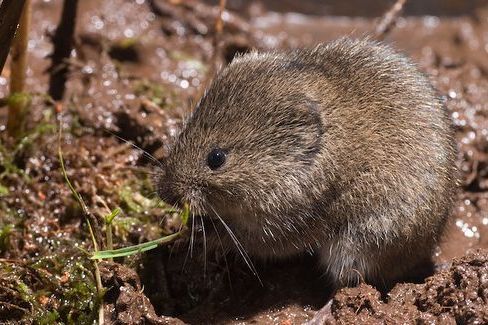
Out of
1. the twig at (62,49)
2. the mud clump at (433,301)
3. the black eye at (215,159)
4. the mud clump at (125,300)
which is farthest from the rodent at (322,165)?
the twig at (62,49)

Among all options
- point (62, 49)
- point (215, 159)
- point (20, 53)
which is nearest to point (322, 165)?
point (215, 159)

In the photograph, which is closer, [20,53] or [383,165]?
[383,165]

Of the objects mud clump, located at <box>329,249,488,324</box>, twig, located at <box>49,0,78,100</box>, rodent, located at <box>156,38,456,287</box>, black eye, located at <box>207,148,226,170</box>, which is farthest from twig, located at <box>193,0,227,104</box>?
mud clump, located at <box>329,249,488,324</box>

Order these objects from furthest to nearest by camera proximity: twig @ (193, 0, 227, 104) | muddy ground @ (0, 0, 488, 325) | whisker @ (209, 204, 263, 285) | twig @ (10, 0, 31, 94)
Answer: twig @ (193, 0, 227, 104) < twig @ (10, 0, 31, 94) < whisker @ (209, 204, 263, 285) < muddy ground @ (0, 0, 488, 325)

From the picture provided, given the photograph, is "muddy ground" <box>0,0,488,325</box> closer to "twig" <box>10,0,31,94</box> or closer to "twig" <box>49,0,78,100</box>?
"twig" <box>49,0,78,100</box>

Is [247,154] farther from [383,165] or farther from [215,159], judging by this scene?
[383,165]

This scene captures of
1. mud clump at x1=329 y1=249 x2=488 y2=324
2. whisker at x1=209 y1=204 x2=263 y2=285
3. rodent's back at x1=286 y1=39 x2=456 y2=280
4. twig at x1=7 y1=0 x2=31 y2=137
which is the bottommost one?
mud clump at x1=329 y1=249 x2=488 y2=324

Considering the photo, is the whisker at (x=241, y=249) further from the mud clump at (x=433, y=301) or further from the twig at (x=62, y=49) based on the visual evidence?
the twig at (x=62, y=49)

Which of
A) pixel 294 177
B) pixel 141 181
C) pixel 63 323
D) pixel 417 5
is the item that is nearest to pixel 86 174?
pixel 141 181
